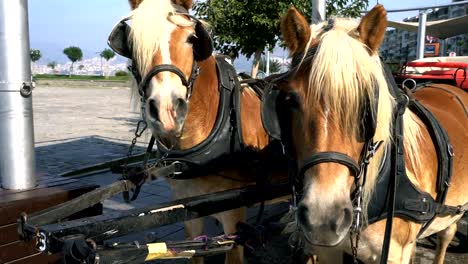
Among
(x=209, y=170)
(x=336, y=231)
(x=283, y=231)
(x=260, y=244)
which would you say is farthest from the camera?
(x=209, y=170)

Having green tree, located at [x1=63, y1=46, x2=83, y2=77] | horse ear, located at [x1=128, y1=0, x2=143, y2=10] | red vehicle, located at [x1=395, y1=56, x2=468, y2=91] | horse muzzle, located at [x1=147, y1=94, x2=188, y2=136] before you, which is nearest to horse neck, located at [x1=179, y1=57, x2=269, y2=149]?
horse muzzle, located at [x1=147, y1=94, x2=188, y2=136]

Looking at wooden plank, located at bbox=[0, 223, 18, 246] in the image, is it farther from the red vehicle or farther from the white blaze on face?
the red vehicle

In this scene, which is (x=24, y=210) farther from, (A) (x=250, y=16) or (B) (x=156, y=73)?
(A) (x=250, y=16)

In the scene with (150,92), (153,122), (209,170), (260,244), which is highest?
(150,92)

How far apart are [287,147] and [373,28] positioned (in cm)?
58

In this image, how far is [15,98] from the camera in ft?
8.81

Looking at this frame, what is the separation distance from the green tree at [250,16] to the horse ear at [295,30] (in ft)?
14.0

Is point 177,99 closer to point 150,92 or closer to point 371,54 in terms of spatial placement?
point 150,92

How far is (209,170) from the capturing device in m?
2.56

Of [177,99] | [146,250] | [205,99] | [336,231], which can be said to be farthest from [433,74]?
[146,250]

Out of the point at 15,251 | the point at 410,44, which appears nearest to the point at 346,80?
the point at 15,251

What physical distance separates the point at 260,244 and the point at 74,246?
82 centimetres

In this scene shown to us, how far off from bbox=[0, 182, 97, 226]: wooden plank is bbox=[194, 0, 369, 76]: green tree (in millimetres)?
3678

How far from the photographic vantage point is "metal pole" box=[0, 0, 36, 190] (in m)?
2.60
